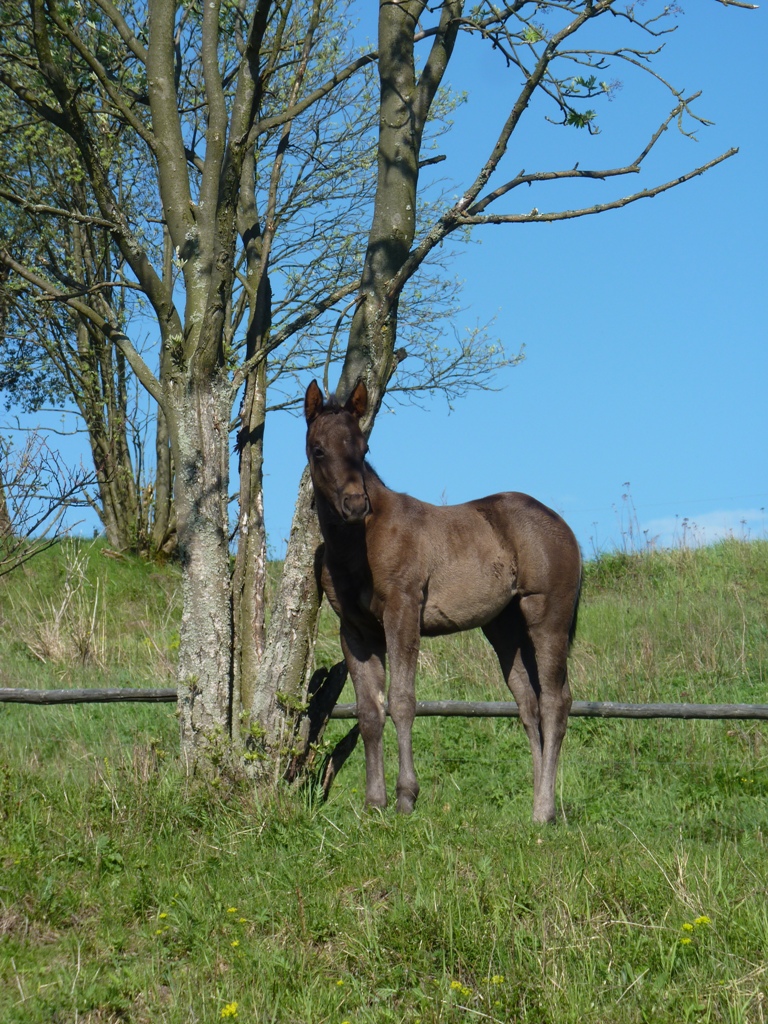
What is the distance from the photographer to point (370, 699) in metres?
6.59

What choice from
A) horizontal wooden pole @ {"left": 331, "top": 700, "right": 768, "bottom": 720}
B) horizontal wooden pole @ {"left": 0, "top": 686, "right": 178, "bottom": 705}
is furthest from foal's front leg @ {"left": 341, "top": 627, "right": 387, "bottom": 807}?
horizontal wooden pole @ {"left": 0, "top": 686, "right": 178, "bottom": 705}

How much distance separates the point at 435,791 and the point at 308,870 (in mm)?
2958

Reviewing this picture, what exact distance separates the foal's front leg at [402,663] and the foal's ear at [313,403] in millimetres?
1253

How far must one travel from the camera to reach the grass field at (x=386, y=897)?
393 centimetres

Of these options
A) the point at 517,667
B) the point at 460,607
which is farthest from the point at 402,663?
the point at 517,667

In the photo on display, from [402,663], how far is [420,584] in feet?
1.69

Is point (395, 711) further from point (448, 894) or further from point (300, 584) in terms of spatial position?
point (448, 894)

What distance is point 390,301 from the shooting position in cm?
681

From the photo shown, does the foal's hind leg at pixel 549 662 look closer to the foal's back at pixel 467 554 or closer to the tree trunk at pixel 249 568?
the foal's back at pixel 467 554

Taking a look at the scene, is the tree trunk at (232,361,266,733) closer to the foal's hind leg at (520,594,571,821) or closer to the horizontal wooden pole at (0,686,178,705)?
the horizontal wooden pole at (0,686,178,705)

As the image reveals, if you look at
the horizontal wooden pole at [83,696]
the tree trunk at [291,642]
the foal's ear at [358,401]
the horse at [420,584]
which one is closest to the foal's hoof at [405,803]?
the horse at [420,584]

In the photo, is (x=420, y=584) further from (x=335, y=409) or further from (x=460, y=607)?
(x=335, y=409)

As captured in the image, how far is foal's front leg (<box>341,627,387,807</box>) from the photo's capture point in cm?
648

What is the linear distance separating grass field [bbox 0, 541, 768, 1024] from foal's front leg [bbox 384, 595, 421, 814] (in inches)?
17.9
